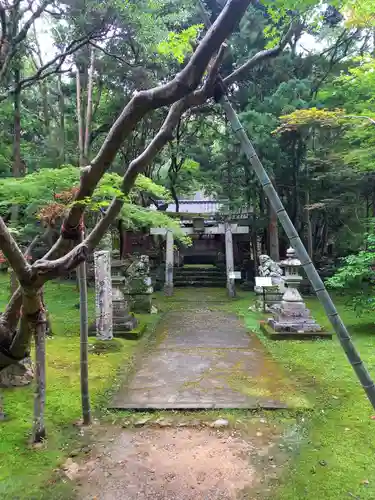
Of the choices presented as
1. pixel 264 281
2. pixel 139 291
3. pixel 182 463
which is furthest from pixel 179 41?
pixel 139 291

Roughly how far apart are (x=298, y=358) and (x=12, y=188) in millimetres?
5110

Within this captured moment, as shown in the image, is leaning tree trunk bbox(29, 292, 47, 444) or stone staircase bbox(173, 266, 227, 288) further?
stone staircase bbox(173, 266, 227, 288)

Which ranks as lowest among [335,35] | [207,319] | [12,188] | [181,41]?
[207,319]

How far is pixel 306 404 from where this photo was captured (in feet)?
16.0

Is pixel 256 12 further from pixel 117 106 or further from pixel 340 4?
pixel 340 4

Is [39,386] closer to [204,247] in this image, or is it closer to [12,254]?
[12,254]

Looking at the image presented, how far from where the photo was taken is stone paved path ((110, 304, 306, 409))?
16.3 feet

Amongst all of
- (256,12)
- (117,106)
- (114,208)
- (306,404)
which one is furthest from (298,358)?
(256,12)

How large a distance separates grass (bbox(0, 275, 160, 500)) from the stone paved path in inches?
18.8

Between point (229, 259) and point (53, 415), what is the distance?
1058cm

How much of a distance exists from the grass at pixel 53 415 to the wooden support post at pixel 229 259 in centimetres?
629

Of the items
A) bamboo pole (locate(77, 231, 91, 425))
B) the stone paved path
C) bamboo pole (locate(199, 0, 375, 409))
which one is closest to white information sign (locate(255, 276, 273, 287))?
the stone paved path

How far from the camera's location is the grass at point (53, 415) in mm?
3299

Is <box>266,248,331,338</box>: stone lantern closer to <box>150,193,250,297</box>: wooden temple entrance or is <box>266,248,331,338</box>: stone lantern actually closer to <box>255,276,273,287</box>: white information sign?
<box>255,276,273,287</box>: white information sign
